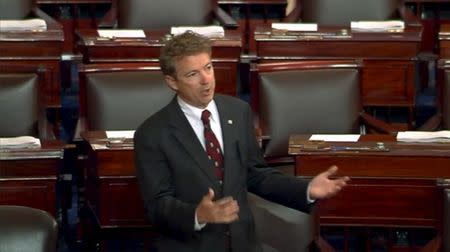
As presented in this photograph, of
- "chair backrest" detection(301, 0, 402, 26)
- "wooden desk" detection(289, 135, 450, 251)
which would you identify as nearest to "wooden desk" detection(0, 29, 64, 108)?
"chair backrest" detection(301, 0, 402, 26)

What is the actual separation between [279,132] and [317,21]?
986 millimetres

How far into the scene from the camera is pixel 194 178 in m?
2.81

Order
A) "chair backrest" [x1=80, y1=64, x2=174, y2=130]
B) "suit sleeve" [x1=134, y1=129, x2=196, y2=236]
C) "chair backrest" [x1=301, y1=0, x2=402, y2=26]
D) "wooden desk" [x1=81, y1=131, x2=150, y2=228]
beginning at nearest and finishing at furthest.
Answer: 1. "suit sleeve" [x1=134, y1=129, x2=196, y2=236]
2. "wooden desk" [x1=81, y1=131, x2=150, y2=228]
3. "chair backrest" [x1=80, y1=64, x2=174, y2=130]
4. "chair backrest" [x1=301, y1=0, x2=402, y2=26]

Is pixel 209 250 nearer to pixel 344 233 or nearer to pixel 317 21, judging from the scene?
pixel 344 233

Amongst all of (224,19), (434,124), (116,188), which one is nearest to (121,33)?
(224,19)

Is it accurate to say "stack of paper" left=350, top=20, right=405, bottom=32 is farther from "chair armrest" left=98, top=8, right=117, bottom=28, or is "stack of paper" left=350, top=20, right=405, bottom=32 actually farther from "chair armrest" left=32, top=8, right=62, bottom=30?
"chair armrest" left=32, top=8, right=62, bottom=30

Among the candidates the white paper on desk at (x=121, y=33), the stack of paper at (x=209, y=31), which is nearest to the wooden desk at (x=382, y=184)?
the stack of paper at (x=209, y=31)

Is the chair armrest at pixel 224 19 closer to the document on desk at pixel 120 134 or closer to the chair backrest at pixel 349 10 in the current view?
the chair backrest at pixel 349 10

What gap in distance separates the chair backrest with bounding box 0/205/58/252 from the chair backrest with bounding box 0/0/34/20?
2.17 meters

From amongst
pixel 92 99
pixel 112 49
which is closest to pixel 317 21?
pixel 112 49

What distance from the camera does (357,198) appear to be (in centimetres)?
334

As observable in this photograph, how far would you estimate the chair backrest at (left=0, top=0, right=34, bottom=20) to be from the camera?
4.57 m

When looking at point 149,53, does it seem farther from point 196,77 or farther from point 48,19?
Answer: point 196,77

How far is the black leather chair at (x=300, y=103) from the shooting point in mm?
3697
